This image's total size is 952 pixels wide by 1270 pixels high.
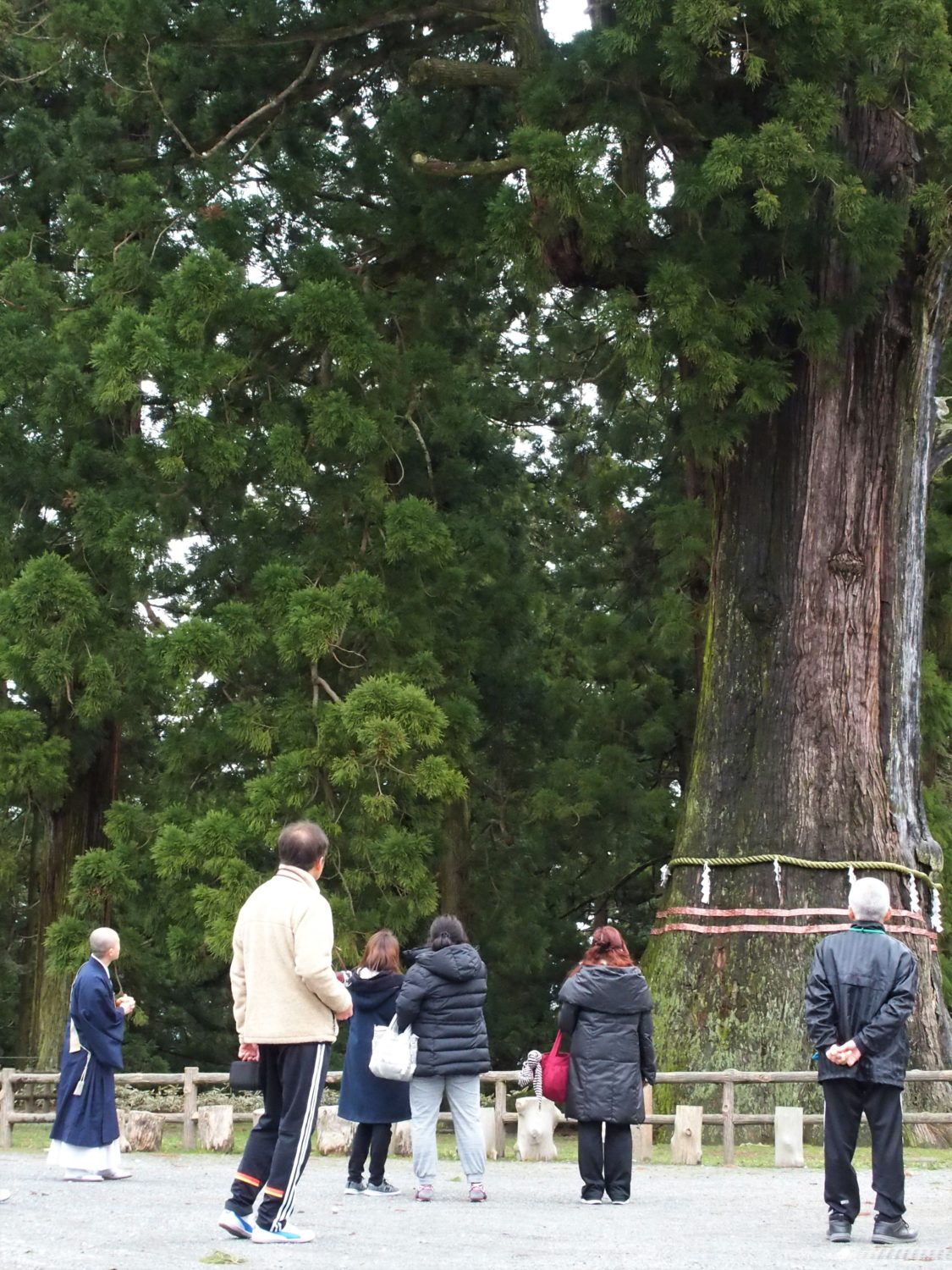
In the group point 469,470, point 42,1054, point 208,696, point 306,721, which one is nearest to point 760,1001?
point 306,721

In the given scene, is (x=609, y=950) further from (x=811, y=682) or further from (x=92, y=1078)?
(x=811, y=682)

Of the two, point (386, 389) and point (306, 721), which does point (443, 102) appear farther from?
point (306, 721)

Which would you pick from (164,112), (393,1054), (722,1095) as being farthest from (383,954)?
(164,112)

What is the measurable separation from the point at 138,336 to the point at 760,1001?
643cm

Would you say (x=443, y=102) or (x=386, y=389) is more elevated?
(x=443, y=102)

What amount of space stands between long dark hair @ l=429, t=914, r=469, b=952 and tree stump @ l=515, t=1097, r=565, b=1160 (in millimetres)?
2934

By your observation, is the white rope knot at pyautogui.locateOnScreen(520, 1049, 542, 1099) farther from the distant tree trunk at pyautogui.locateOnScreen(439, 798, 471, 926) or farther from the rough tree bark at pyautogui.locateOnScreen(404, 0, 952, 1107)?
the distant tree trunk at pyautogui.locateOnScreen(439, 798, 471, 926)

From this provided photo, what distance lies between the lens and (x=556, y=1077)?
24.6 ft

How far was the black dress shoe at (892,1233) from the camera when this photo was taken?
6.08m

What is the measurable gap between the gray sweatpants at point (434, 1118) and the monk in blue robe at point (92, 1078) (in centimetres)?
171

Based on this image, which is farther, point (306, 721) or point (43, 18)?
point (43, 18)

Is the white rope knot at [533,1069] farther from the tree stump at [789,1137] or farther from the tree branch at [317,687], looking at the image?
the tree branch at [317,687]

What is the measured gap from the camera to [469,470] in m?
16.0

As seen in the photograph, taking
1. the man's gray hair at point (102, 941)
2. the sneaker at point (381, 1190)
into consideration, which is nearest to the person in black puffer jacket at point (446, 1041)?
the sneaker at point (381, 1190)
